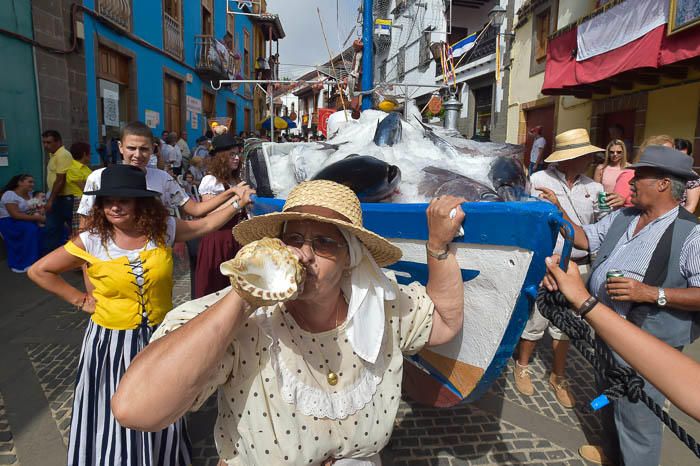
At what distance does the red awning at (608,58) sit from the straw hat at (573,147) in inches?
185

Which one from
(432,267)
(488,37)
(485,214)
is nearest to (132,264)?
(432,267)

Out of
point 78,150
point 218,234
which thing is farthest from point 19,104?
point 218,234

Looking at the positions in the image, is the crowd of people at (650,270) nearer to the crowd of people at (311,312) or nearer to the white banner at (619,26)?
the crowd of people at (311,312)

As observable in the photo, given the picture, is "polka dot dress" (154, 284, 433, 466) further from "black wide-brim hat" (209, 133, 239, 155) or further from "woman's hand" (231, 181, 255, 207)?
"black wide-brim hat" (209, 133, 239, 155)

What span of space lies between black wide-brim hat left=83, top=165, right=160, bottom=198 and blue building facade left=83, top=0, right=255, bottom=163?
836cm

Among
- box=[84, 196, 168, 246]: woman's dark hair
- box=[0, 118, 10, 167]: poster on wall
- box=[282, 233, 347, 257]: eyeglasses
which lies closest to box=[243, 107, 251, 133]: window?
box=[0, 118, 10, 167]: poster on wall

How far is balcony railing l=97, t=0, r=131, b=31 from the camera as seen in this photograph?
31.7 ft

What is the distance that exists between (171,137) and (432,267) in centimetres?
1125

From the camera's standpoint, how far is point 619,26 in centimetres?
792

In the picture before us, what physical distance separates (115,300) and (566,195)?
2933 millimetres

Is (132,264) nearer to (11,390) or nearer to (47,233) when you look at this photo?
(11,390)

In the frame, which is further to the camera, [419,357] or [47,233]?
[47,233]

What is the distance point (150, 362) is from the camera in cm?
107

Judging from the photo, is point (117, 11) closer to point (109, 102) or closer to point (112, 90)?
point (112, 90)
